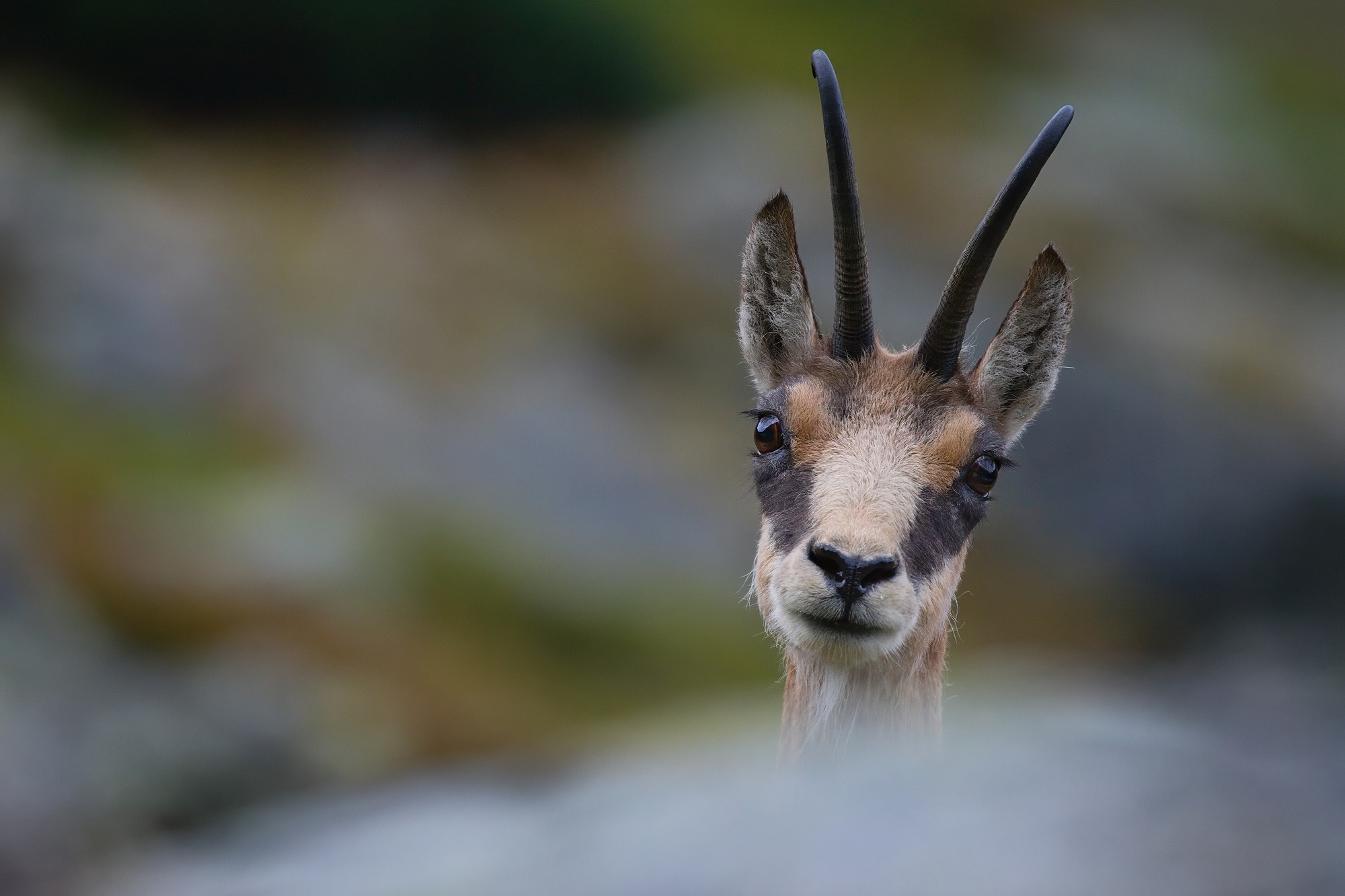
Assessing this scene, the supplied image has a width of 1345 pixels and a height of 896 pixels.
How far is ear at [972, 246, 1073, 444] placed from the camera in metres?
8.81

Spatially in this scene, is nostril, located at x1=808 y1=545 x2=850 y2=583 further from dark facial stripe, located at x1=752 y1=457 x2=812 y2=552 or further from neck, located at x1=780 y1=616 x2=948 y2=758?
neck, located at x1=780 y1=616 x2=948 y2=758

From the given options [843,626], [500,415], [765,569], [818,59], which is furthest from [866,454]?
[500,415]

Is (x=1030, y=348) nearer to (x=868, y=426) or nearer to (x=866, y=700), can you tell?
(x=868, y=426)

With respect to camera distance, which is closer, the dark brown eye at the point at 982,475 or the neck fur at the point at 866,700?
the neck fur at the point at 866,700

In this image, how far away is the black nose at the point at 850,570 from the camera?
686 cm

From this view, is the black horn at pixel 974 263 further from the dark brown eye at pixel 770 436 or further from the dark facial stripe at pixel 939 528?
the dark brown eye at pixel 770 436

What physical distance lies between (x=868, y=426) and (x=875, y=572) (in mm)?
1535

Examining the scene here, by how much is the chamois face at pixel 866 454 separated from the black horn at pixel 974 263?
0.56ft

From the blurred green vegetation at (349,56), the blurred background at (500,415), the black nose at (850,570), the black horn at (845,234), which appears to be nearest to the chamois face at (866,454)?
the black nose at (850,570)

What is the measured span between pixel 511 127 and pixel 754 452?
25729mm

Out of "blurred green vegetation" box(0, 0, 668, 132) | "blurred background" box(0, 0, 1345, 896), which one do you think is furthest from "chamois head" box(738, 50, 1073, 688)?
"blurred green vegetation" box(0, 0, 668, 132)

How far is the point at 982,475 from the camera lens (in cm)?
817

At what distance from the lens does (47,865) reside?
571 inches

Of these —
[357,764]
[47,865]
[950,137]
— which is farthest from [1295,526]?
[47,865]
